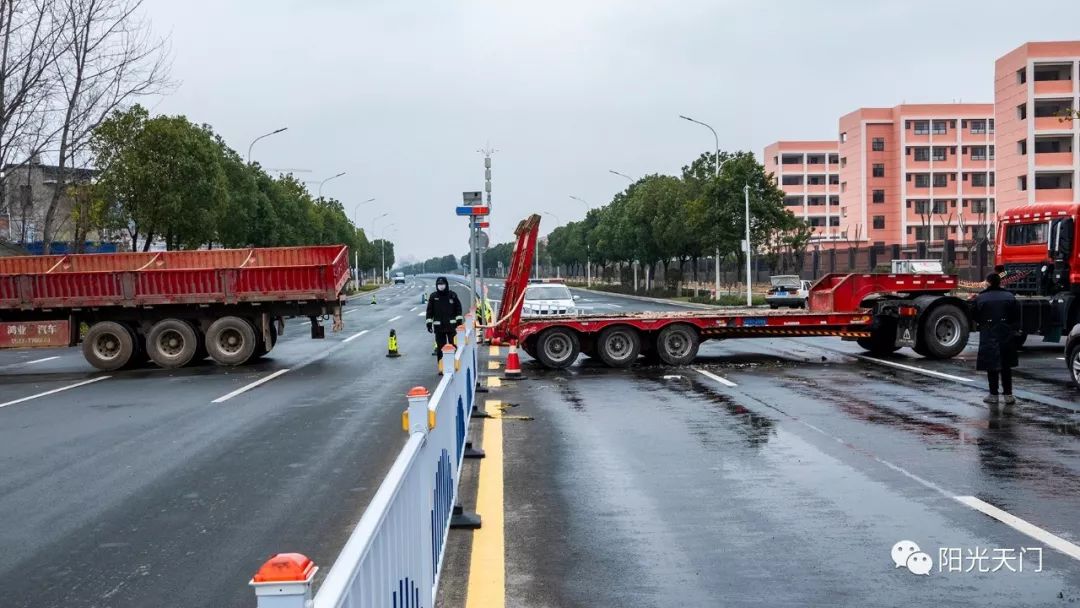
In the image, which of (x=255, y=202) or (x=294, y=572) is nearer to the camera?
(x=294, y=572)

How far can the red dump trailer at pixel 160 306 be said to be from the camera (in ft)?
67.4

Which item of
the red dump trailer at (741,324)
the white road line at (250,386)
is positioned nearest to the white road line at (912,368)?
the red dump trailer at (741,324)

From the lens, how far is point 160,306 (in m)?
20.8

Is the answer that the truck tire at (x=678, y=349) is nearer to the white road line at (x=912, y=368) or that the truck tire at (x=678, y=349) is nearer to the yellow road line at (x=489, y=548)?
the white road line at (x=912, y=368)

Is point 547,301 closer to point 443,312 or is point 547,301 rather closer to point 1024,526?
point 443,312

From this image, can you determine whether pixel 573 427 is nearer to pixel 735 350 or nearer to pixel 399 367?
pixel 399 367

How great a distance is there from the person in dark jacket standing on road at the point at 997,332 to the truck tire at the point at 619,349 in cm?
679

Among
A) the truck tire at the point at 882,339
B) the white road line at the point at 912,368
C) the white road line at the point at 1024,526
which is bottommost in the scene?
the white road line at the point at 912,368

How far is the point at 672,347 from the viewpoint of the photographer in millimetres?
19266

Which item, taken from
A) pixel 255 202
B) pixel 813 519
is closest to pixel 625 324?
pixel 813 519

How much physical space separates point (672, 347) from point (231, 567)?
44.0 feet

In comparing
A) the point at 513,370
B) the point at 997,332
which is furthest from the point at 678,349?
the point at 997,332

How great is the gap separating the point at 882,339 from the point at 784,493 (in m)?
13.4

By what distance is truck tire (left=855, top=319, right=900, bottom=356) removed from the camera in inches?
801
